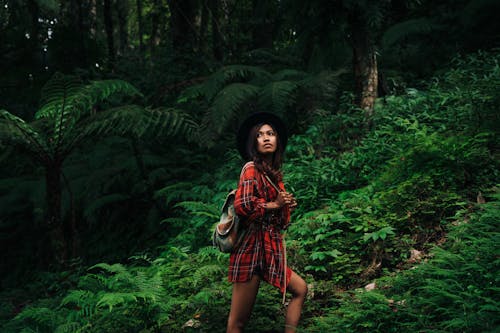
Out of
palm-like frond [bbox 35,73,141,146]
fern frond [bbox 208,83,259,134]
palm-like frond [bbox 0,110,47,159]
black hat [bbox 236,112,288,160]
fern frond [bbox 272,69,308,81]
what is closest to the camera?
black hat [bbox 236,112,288,160]

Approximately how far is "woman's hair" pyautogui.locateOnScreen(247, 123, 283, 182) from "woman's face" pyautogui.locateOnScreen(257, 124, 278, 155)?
2cm

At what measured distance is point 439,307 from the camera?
2.58 m

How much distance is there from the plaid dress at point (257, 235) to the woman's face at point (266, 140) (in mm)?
141

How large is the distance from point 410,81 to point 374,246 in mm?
4568

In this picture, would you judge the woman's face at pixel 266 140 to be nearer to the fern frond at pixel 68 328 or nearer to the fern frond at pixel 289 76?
the fern frond at pixel 68 328

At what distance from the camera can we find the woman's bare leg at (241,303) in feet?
8.26

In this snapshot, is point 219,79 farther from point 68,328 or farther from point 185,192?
point 68,328

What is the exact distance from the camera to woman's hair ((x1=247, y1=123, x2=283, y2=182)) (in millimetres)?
2619

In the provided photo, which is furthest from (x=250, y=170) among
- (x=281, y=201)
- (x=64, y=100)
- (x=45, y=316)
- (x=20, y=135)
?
(x=64, y=100)

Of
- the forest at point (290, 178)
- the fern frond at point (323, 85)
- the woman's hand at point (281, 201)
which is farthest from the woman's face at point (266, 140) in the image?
the fern frond at point (323, 85)

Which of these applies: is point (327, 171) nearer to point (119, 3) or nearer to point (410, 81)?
point (410, 81)

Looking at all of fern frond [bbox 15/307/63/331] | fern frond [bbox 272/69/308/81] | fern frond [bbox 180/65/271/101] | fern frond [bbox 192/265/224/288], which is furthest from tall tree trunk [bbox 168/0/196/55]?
fern frond [bbox 15/307/63/331]

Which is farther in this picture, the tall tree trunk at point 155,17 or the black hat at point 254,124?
the tall tree trunk at point 155,17

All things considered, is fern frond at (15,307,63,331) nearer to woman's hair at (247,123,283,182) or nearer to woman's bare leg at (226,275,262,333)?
woman's bare leg at (226,275,262,333)
